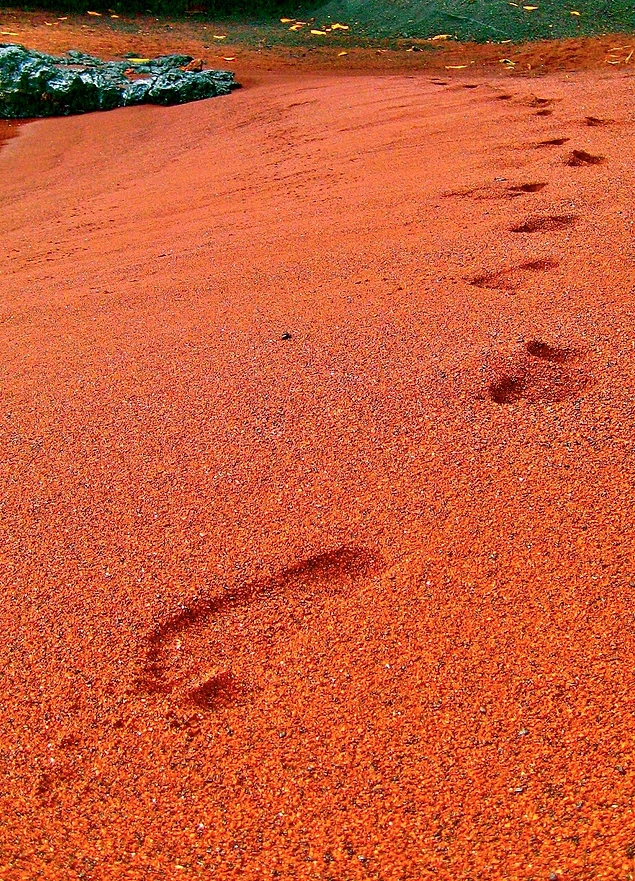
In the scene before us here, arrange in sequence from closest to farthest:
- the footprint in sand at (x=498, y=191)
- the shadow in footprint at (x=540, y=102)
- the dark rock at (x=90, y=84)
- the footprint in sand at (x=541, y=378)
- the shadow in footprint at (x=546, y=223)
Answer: the footprint in sand at (x=541, y=378), the shadow in footprint at (x=546, y=223), the footprint in sand at (x=498, y=191), the shadow in footprint at (x=540, y=102), the dark rock at (x=90, y=84)

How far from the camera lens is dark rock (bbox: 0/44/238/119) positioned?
20.3ft

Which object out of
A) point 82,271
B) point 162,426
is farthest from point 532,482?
point 82,271

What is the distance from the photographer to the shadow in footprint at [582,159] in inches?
126

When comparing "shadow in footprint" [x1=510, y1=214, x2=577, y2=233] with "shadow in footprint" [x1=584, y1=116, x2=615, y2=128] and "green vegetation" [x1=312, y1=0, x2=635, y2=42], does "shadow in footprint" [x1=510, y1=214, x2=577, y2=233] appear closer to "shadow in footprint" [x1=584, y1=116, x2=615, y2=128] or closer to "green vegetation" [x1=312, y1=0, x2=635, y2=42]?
"shadow in footprint" [x1=584, y1=116, x2=615, y2=128]

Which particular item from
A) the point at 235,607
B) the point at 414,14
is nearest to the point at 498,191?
the point at 235,607

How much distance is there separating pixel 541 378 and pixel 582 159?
1.67m

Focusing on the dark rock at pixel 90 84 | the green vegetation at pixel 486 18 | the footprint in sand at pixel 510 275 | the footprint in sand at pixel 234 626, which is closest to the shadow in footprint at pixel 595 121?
the footprint in sand at pixel 510 275

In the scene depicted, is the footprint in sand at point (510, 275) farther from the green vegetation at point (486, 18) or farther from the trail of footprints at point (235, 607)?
the green vegetation at point (486, 18)

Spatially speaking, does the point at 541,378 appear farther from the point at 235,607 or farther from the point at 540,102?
the point at 540,102

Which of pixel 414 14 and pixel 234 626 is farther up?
pixel 414 14

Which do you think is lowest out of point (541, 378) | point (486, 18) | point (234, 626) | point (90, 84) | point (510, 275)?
point (234, 626)

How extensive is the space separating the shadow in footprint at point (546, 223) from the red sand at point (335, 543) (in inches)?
0.4

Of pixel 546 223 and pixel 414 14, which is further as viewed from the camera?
pixel 414 14

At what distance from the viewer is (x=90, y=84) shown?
21.3 ft
